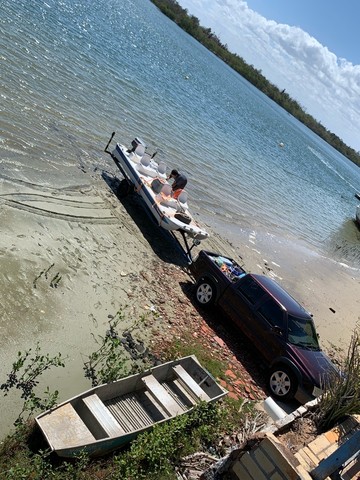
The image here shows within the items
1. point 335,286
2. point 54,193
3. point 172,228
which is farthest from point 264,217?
point 54,193

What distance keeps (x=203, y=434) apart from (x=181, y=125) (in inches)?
1054

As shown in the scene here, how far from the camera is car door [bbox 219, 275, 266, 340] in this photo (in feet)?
39.9

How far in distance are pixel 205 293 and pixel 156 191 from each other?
4.80m

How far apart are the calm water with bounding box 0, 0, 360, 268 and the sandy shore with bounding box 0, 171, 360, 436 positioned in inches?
59.0

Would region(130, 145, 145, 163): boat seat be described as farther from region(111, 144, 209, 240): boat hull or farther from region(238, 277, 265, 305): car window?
region(238, 277, 265, 305): car window

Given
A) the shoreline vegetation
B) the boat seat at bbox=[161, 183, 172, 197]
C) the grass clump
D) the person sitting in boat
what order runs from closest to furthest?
the grass clump
the boat seat at bbox=[161, 183, 172, 197]
the person sitting in boat
the shoreline vegetation

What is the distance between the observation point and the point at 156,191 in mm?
16391

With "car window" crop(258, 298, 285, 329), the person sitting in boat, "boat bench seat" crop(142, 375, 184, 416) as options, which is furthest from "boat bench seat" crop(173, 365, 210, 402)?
the person sitting in boat

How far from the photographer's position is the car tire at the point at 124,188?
16734 millimetres

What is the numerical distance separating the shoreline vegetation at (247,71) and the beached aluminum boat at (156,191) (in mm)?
105984

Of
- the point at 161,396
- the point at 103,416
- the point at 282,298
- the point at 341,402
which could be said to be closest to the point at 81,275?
the point at 161,396

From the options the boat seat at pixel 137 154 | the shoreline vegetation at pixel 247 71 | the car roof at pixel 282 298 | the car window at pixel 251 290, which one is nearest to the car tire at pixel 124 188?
the boat seat at pixel 137 154

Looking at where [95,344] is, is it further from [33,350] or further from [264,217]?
[264,217]

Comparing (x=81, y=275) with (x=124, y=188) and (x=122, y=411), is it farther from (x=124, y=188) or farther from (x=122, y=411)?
(x=124, y=188)
